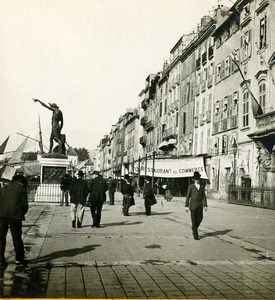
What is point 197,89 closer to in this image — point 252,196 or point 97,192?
point 252,196

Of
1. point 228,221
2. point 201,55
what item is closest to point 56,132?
point 228,221

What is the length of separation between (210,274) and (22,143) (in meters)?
12.9

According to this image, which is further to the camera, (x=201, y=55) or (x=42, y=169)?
(x=201, y=55)

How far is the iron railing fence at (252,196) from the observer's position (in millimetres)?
25312

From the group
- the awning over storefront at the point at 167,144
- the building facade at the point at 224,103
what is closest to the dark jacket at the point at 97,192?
the building facade at the point at 224,103

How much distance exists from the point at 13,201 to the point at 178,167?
32.1 meters

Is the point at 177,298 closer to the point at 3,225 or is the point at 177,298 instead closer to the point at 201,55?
the point at 3,225

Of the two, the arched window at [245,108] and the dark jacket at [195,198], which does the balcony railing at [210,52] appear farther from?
the dark jacket at [195,198]

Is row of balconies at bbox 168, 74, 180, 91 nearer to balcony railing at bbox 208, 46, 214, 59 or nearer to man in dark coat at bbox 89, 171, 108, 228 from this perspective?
balcony railing at bbox 208, 46, 214, 59

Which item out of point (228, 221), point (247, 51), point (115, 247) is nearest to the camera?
point (115, 247)

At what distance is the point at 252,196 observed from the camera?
2786 cm

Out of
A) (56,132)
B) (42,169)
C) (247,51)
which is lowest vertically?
(42,169)

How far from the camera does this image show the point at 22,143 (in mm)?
18531

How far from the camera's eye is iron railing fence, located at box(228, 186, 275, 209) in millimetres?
25312
